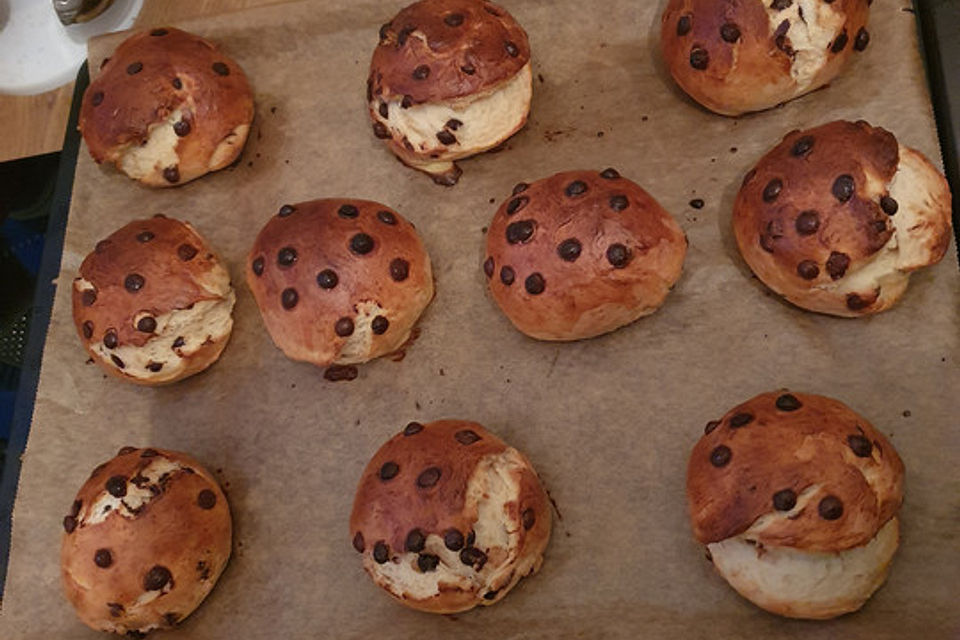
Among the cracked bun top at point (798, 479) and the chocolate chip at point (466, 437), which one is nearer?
the cracked bun top at point (798, 479)

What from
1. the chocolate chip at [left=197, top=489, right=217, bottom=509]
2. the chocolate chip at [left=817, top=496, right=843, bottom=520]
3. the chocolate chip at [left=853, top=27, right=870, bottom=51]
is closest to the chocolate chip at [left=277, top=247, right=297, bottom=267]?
the chocolate chip at [left=197, top=489, right=217, bottom=509]

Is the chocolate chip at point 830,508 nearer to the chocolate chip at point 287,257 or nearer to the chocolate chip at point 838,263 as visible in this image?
the chocolate chip at point 838,263

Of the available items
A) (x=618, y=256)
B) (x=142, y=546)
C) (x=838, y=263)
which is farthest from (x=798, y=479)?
(x=142, y=546)

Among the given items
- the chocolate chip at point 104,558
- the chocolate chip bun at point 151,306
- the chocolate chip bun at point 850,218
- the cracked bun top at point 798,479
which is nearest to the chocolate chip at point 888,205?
the chocolate chip bun at point 850,218

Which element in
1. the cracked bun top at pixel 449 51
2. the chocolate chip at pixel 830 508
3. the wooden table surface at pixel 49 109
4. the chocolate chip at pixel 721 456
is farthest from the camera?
the wooden table surface at pixel 49 109

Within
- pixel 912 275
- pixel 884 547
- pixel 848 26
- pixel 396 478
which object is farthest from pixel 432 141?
pixel 884 547

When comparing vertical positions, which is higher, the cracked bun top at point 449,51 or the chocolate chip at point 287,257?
the cracked bun top at point 449,51

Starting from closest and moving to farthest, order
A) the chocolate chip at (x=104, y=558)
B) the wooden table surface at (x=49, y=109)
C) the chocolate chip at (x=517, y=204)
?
the chocolate chip at (x=104, y=558), the chocolate chip at (x=517, y=204), the wooden table surface at (x=49, y=109)
